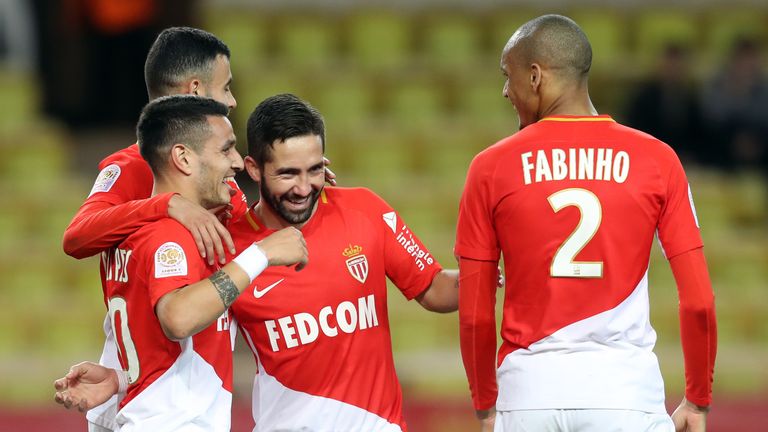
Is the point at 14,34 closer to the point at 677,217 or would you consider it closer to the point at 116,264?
the point at 116,264

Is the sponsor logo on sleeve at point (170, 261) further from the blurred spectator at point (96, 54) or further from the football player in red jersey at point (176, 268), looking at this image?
the blurred spectator at point (96, 54)

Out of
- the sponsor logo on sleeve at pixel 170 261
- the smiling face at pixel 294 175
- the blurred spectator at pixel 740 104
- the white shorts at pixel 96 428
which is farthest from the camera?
the blurred spectator at pixel 740 104

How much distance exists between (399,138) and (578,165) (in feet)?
23.2

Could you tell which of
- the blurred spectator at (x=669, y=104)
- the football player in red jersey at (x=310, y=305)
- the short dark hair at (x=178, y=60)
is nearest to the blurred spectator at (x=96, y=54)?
the blurred spectator at (x=669, y=104)

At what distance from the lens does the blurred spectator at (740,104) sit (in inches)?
412

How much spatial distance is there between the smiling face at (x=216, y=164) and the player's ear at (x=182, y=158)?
0.09 ft

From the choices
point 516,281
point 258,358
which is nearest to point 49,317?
point 258,358

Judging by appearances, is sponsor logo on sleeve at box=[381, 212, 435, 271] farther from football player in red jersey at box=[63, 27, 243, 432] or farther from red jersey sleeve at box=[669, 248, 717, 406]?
red jersey sleeve at box=[669, 248, 717, 406]

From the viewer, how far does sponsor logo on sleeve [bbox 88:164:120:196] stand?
171 inches

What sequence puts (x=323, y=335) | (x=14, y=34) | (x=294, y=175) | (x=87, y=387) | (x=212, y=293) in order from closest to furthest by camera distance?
(x=212, y=293) → (x=87, y=387) → (x=294, y=175) → (x=323, y=335) → (x=14, y=34)

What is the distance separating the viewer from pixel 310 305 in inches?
168

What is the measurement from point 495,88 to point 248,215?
23.7ft

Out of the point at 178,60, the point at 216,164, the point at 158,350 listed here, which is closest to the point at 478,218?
the point at 216,164

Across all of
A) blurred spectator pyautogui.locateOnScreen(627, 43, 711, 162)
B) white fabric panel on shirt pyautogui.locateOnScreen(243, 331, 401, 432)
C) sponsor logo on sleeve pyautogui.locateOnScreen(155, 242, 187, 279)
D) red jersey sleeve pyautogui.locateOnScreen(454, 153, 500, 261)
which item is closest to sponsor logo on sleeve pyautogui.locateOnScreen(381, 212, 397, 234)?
red jersey sleeve pyautogui.locateOnScreen(454, 153, 500, 261)
